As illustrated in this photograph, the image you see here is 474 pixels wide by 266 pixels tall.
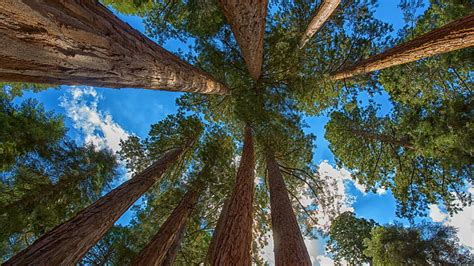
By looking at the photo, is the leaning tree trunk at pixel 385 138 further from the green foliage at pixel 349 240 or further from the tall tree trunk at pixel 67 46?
the tall tree trunk at pixel 67 46

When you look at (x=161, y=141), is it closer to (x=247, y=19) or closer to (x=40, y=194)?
(x=40, y=194)

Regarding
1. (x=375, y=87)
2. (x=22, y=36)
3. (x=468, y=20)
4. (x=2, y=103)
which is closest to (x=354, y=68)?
(x=375, y=87)

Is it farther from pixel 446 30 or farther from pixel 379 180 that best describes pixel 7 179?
pixel 379 180

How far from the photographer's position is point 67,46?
1.54m

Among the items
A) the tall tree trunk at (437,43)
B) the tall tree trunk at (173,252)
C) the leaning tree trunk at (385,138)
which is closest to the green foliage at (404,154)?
the leaning tree trunk at (385,138)

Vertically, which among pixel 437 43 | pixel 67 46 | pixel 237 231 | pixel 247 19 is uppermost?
pixel 437 43

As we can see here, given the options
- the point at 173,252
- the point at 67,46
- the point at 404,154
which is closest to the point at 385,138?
the point at 404,154

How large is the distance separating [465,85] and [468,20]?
4628 mm

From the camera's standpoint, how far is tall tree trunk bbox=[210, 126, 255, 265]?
2957 millimetres

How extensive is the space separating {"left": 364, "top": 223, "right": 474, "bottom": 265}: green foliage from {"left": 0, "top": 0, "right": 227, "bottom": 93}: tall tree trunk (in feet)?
41.1

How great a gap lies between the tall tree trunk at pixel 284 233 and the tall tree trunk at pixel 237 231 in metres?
0.59

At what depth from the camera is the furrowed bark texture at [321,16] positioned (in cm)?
713

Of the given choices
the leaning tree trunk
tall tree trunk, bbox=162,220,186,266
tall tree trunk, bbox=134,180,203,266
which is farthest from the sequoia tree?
the leaning tree trunk

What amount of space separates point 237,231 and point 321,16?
7.50m
